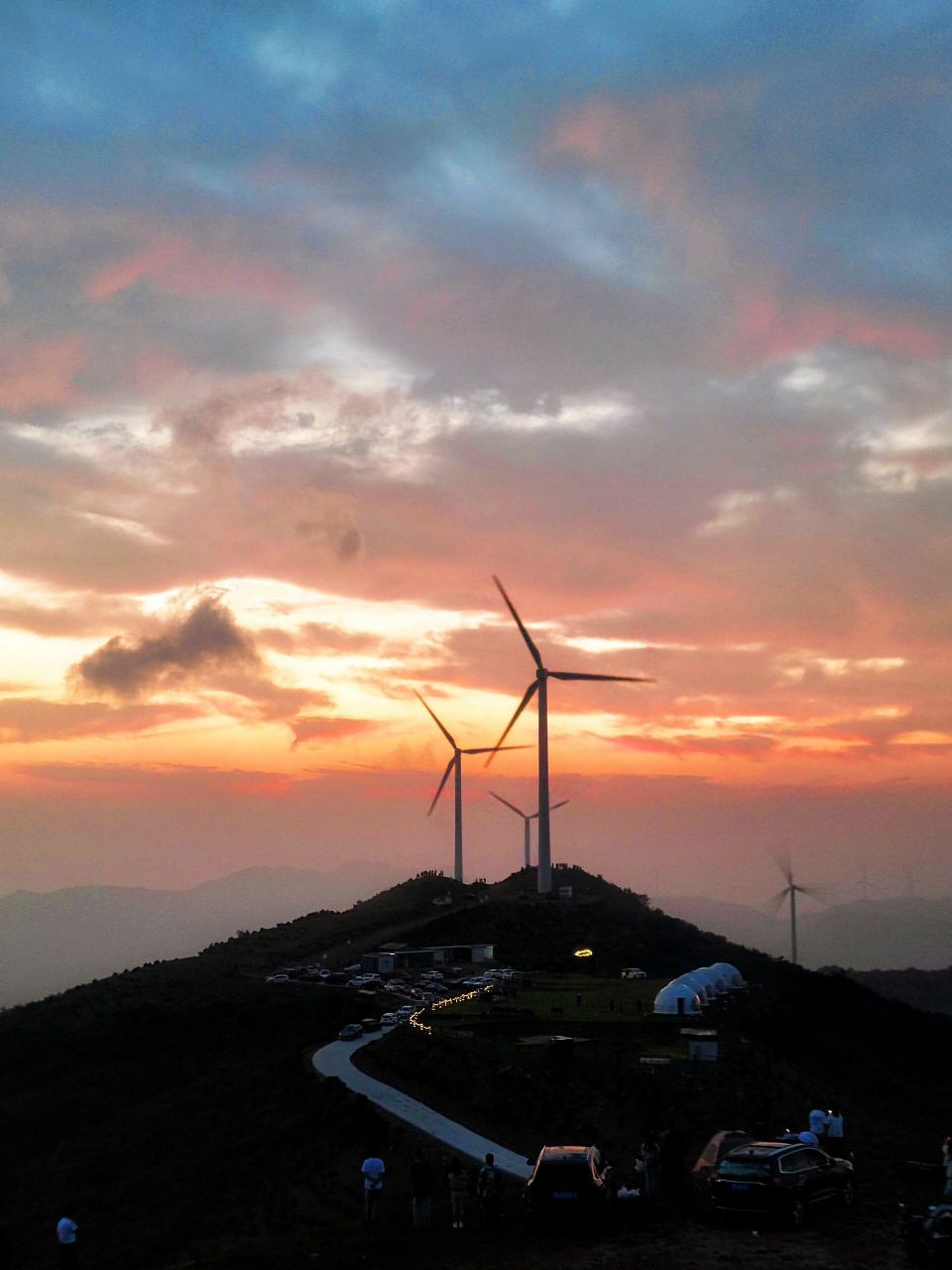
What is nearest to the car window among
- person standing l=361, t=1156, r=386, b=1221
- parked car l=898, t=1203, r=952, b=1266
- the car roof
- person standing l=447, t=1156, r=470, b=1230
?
the car roof

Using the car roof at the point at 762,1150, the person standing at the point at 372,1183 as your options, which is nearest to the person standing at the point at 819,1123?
the car roof at the point at 762,1150

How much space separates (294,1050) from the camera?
257ft

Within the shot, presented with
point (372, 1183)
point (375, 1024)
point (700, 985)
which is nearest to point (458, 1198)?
point (372, 1183)

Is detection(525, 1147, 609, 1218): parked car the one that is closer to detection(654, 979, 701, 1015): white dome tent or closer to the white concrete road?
the white concrete road

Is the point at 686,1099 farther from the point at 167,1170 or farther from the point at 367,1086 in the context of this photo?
the point at 167,1170

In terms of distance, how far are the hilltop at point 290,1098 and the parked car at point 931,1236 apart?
5654 millimetres

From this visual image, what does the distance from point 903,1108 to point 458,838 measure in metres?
124

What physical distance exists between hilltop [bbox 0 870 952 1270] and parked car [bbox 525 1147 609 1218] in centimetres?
175

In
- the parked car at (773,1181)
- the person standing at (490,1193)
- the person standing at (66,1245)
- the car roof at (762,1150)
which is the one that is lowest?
the person standing at (66,1245)

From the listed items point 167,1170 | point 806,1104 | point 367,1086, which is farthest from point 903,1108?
point 167,1170

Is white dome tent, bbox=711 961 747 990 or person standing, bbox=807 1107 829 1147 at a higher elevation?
person standing, bbox=807 1107 829 1147

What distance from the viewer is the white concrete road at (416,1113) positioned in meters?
49.0

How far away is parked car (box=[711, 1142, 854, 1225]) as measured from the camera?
33.8 m

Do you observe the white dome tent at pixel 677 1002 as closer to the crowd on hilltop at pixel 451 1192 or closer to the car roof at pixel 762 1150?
the crowd on hilltop at pixel 451 1192
